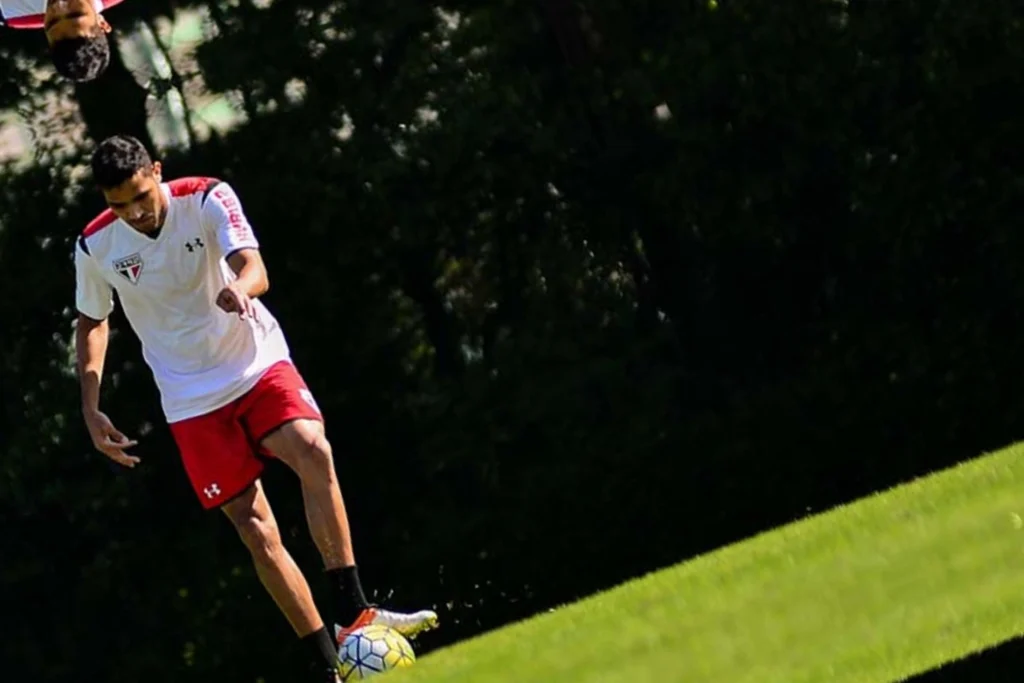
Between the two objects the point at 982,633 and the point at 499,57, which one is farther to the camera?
the point at 499,57

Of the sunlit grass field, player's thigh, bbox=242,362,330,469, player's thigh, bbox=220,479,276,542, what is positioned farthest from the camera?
player's thigh, bbox=220,479,276,542

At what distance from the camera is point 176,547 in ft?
37.9

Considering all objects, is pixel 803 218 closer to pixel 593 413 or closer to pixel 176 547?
pixel 593 413

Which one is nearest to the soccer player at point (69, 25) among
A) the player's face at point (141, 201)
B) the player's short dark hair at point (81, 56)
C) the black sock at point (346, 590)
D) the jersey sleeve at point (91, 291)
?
the player's short dark hair at point (81, 56)

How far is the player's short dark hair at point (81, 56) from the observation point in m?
9.67

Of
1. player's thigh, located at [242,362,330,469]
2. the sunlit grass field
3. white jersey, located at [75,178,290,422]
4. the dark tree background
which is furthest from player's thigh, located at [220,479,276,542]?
the dark tree background

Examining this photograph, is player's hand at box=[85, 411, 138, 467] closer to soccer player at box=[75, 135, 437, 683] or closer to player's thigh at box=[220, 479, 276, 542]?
soccer player at box=[75, 135, 437, 683]

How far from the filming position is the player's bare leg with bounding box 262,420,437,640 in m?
8.21

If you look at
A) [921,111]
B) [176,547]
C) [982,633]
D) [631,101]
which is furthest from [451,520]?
[982,633]

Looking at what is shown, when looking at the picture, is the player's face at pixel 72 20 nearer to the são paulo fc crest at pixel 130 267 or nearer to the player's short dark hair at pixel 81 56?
the player's short dark hair at pixel 81 56

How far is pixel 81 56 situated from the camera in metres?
9.80

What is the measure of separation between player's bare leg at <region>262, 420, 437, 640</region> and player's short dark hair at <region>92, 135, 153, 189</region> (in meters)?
1.07

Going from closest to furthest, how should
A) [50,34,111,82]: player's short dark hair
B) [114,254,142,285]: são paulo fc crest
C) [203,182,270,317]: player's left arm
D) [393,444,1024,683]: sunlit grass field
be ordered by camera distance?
[393,444,1024,683]: sunlit grass field → [203,182,270,317]: player's left arm → [114,254,142,285]: são paulo fc crest → [50,34,111,82]: player's short dark hair

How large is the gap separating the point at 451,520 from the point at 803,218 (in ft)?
7.68
